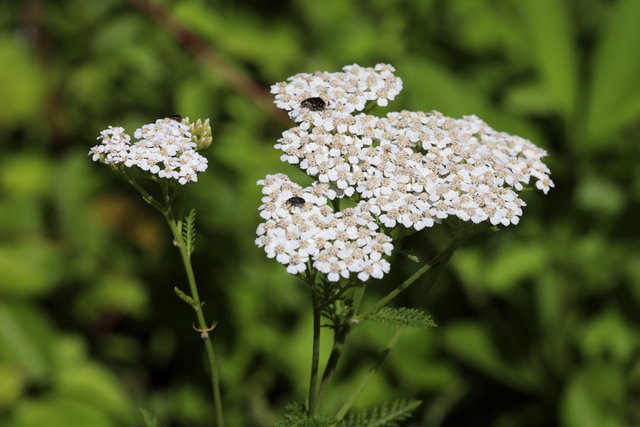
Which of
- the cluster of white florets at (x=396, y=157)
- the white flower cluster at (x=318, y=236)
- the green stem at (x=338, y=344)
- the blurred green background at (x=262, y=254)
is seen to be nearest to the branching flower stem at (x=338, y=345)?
the green stem at (x=338, y=344)

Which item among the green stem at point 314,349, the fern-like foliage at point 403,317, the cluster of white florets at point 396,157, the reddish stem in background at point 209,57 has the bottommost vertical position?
the green stem at point 314,349

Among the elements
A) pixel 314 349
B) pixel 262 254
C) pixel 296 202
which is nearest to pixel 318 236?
pixel 296 202

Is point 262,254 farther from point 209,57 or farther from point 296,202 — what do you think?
point 296,202

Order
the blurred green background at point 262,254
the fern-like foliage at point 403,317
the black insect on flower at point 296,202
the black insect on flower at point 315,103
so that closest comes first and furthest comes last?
the fern-like foliage at point 403,317 → the black insect on flower at point 296,202 → the black insect on flower at point 315,103 → the blurred green background at point 262,254

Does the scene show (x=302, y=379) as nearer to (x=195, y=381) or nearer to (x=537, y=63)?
(x=195, y=381)

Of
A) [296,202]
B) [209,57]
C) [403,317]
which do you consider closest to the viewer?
[403,317]

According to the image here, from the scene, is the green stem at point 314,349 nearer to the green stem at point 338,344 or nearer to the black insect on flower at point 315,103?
the green stem at point 338,344

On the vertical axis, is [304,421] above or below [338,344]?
below
